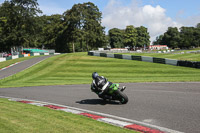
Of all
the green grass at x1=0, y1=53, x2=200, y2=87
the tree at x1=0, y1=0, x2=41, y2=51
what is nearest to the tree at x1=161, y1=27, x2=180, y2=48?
the tree at x1=0, y1=0, x2=41, y2=51

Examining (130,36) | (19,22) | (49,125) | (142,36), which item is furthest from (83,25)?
(49,125)

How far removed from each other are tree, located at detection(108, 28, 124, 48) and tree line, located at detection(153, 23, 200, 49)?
1096 inches

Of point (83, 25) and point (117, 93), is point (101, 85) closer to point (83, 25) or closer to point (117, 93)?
point (117, 93)

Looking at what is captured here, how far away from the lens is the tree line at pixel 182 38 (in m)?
116

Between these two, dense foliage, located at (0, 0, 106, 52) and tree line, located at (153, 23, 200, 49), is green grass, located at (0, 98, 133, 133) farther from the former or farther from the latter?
tree line, located at (153, 23, 200, 49)

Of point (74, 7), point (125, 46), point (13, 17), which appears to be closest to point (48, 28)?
point (74, 7)

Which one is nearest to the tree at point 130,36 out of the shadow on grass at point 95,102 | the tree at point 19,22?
the tree at point 19,22

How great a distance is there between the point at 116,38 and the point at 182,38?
117 feet

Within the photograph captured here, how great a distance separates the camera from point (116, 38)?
5005 inches

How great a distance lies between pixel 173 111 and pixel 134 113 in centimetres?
127

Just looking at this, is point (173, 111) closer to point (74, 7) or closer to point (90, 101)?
point (90, 101)

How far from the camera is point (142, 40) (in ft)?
416

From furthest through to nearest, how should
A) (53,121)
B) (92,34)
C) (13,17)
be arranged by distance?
(92,34) < (13,17) < (53,121)

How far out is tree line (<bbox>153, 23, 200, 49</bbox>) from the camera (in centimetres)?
11600
